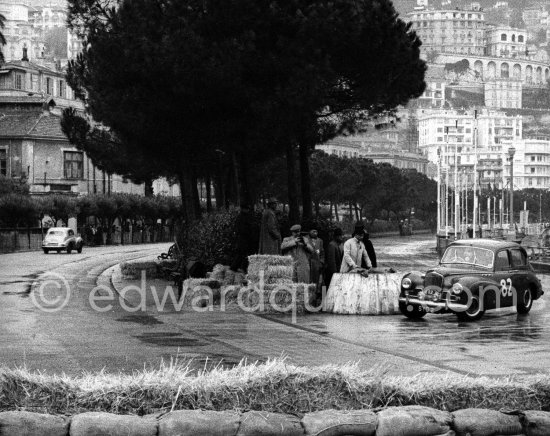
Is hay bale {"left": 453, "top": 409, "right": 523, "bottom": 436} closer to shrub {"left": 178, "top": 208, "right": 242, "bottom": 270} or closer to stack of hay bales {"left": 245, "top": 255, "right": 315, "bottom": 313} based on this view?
stack of hay bales {"left": 245, "top": 255, "right": 315, "bottom": 313}

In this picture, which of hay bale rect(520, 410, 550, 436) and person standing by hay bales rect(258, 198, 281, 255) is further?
person standing by hay bales rect(258, 198, 281, 255)

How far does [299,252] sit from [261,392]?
590 inches

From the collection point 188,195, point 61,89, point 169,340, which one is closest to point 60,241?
point 188,195

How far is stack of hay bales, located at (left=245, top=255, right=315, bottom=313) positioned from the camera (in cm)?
2219

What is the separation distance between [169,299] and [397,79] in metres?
10.5

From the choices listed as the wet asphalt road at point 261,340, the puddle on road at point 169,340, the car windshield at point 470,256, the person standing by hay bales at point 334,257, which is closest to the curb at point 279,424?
the wet asphalt road at point 261,340

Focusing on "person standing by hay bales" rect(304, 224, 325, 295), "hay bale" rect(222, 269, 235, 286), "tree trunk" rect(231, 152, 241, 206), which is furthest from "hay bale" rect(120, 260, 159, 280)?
"person standing by hay bales" rect(304, 224, 325, 295)

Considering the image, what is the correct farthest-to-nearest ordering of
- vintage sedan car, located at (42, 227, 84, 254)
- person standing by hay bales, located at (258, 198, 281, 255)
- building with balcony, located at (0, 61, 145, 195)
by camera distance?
building with balcony, located at (0, 61, 145, 195)
vintage sedan car, located at (42, 227, 84, 254)
person standing by hay bales, located at (258, 198, 281, 255)

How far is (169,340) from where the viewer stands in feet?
53.1

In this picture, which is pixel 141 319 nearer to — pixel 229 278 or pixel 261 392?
pixel 229 278

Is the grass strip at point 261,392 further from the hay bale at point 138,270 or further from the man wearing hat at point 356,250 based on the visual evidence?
the hay bale at point 138,270

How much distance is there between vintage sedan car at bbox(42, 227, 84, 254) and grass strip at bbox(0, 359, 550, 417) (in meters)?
54.8

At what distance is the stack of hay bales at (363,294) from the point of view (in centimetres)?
2206

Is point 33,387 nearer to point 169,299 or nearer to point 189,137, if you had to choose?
point 169,299
